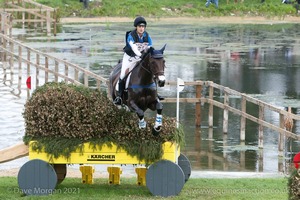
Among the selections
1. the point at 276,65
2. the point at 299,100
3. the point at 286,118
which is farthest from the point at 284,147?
the point at 276,65

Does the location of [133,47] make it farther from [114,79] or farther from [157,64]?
[114,79]

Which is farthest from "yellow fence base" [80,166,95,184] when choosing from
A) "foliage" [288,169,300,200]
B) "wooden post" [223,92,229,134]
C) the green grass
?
"wooden post" [223,92,229,134]

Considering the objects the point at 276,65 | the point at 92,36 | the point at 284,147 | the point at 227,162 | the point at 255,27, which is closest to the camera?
the point at 227,162

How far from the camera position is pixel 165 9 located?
241 feet

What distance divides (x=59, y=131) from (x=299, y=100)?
17.5 meters

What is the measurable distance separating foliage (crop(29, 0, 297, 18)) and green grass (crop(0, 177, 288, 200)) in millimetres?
53491

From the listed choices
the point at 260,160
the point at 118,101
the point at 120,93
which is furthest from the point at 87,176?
the point at 260,160

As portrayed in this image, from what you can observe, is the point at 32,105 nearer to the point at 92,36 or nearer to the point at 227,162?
the point at 227,162

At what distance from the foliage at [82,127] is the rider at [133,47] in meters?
0.64

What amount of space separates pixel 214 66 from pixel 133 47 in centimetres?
2667

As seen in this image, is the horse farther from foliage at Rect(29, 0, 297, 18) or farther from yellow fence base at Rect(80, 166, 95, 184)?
foliage at Rect(29, 0, 297, 18)

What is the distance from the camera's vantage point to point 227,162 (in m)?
23.2

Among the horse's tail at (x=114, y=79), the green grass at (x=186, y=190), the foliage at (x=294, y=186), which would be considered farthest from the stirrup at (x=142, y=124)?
the foliage at (x=294, y=186)

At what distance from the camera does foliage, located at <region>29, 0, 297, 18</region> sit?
72.4 m
